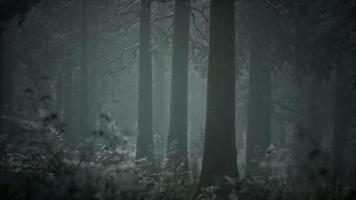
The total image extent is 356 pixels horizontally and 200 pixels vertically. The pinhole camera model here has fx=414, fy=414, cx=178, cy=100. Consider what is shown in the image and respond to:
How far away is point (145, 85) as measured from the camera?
18469 mm

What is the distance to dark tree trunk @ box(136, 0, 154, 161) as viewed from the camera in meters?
18.0

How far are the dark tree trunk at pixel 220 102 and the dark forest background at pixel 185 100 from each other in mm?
23

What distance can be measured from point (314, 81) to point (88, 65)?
13395 millimetres

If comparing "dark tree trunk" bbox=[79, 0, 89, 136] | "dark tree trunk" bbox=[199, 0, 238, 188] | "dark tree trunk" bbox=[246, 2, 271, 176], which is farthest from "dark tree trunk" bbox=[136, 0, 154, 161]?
"dark tree trunk" bbox=[199, 0, 238, 188]

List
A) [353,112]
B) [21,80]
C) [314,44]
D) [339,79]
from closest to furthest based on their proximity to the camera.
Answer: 1. [314,44]
2. [339,79]
3. [353,112]
4. [21,80]

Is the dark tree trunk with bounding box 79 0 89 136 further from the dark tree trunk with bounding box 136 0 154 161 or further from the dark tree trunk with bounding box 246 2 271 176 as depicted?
the dark tree trunk with bounding box 246 2 271 176

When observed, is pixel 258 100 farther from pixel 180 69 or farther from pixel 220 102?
pixel 220 102

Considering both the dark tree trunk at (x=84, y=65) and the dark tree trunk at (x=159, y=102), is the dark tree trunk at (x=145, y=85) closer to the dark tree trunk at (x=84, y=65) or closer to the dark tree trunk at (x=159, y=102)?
the dark tree trunk at (x=84, y=65)

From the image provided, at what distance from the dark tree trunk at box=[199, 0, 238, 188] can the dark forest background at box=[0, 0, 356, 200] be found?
0.02 metres

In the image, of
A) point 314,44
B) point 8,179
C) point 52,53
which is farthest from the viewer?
point 52,53

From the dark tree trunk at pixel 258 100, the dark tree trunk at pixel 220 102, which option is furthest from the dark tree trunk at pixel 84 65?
the dark tree trunk at pixel 220 102

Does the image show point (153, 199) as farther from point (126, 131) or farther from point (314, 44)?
point (314, 44)

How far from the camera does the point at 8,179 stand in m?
10.1

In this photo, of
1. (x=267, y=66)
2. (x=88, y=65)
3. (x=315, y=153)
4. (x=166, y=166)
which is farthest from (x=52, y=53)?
(x=315, y=153)
